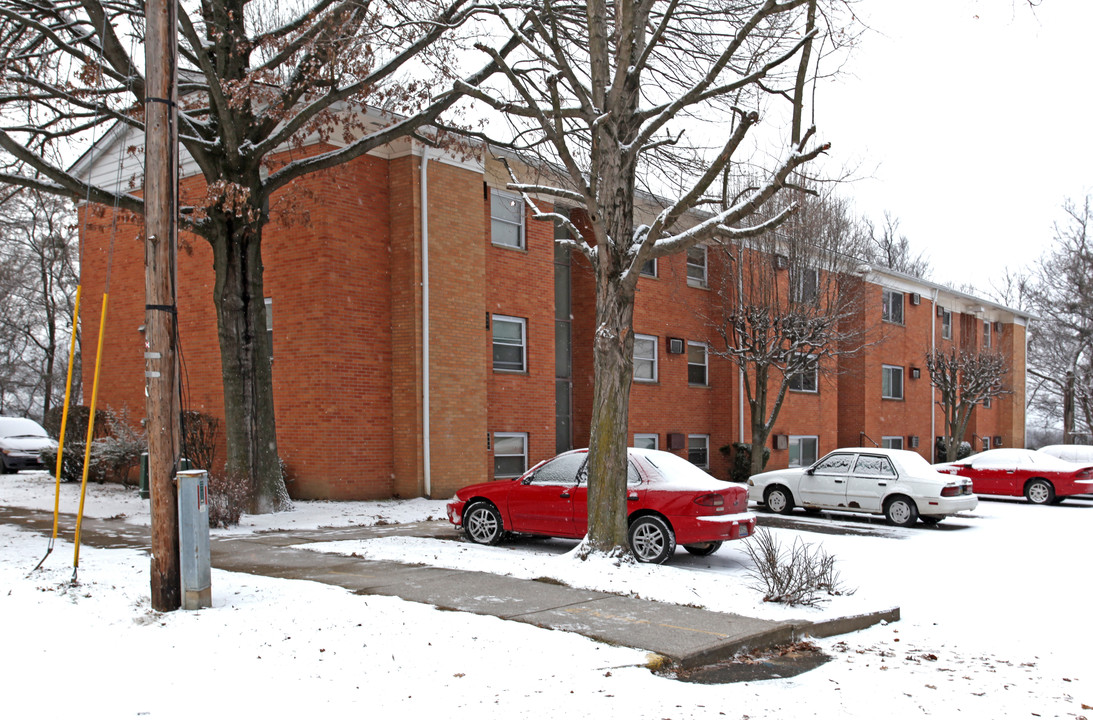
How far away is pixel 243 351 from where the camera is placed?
14.5 m

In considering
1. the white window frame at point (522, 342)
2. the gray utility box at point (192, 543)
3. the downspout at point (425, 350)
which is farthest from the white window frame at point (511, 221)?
the gray utility box at point (192, 543)

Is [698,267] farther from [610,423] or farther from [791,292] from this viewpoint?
[610,423]

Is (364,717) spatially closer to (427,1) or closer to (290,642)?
(290,642)

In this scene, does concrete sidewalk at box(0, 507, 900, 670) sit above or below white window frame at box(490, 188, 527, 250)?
below

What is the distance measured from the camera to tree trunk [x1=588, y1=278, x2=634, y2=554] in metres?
10.3

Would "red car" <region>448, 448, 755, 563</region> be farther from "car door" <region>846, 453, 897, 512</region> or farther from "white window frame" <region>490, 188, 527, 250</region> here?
"white window frame" <region>490, 188, 527, 250</region>

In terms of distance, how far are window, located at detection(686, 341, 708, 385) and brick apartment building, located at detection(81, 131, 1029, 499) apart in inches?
5.5

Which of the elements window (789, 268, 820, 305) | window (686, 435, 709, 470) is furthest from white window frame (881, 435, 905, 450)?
window (789, 268, 820, 305)

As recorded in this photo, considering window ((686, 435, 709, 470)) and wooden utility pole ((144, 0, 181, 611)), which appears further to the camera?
window ((686, 435, 709, 470))

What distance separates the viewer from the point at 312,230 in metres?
17.6

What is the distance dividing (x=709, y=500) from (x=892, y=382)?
88.3ft

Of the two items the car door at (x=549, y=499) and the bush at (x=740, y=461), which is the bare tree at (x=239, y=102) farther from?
the bush at (x=740, y=461)

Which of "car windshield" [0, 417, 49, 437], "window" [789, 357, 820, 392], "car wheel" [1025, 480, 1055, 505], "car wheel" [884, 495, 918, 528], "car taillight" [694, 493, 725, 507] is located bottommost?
"car wheel" [1025, 480, 1055, 505]

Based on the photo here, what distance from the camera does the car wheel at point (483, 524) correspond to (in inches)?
486
